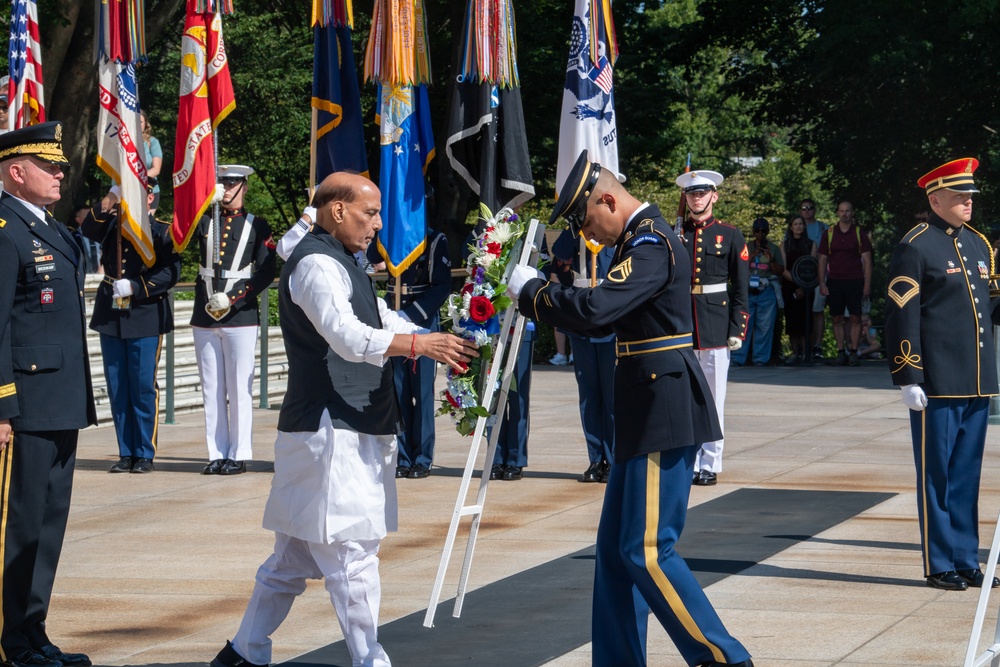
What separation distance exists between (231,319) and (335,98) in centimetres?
189

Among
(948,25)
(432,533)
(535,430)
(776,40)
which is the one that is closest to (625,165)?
(776,40)

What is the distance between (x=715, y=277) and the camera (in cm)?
1073

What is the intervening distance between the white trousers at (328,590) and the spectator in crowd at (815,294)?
15650 millimetres

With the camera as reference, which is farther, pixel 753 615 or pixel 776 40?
pixel 776 40

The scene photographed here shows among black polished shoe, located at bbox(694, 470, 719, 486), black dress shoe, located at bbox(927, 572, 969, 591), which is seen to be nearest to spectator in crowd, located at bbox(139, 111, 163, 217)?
black polished shoe, located at bbox(694, 470, 719, 486)

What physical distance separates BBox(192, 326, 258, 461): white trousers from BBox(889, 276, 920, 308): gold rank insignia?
18.1 feet

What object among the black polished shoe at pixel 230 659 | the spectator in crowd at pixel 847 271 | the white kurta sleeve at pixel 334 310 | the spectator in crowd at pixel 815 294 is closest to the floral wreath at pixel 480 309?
the white kurta sleeve at pixel 334 310

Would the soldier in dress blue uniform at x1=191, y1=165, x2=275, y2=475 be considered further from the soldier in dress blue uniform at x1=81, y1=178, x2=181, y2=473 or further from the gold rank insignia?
the gold rank insignia

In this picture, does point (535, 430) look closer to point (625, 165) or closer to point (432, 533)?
point (432, 533)

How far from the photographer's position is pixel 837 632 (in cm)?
646

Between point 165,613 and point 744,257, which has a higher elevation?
point 744,257

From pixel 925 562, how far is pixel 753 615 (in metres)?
1.16

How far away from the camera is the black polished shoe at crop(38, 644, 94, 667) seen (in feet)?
19.8

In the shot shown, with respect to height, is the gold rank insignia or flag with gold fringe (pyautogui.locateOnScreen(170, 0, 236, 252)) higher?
flag with gold fringe (pyautogui.locateOnScreen(170, 0, 236, 252))
